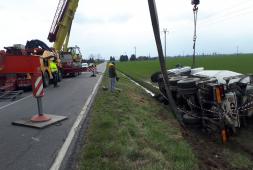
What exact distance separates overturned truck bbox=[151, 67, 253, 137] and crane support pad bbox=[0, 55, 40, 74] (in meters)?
9.63

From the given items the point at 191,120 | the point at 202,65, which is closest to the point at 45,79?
the point at 191,120

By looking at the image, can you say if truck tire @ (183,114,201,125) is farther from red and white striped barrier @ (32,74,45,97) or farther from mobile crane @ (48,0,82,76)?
mobile crane @ (48,0,82,76)

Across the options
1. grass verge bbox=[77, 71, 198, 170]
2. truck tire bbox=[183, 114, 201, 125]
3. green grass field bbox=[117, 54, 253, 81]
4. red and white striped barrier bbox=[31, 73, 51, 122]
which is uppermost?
red and white striped barrier bbox=[31, 73, 51, 122]

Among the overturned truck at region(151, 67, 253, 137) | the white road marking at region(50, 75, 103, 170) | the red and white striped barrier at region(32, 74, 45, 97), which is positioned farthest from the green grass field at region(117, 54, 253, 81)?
the red and white striped barrier at region(32, 74, 45, 97)

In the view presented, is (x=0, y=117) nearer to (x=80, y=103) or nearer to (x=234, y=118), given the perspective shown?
(x=80, y=103)

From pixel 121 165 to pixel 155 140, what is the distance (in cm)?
196

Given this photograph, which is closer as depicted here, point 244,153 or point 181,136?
point 244,153

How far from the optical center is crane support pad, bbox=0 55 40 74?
1678cm

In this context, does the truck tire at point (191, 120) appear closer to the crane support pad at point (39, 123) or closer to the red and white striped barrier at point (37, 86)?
the crane support pad at point (39, 123)

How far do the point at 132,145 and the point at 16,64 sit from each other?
493 inches

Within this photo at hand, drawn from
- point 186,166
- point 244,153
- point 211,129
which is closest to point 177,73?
point 211,129

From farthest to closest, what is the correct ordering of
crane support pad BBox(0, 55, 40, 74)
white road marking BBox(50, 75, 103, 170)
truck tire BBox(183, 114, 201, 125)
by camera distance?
crane support pad BBox(0, 55, 40, 74)
truck tire BBox(183, 114, 201, 125)
white road marking BBox(50, 75, 103, 170)

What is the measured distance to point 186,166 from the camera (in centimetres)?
544

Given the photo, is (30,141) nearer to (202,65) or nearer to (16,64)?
(16,64)
